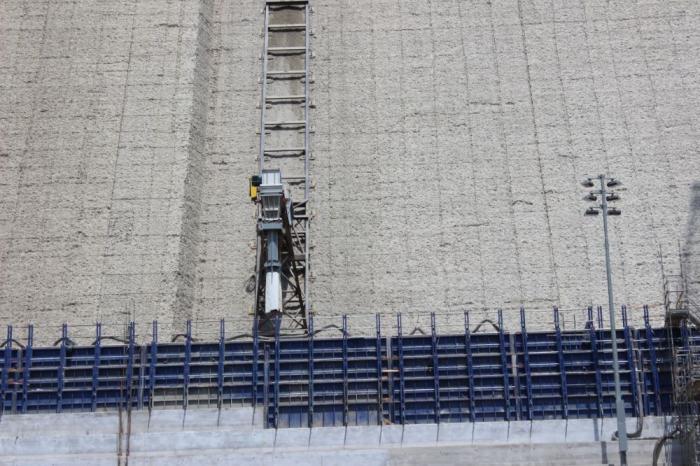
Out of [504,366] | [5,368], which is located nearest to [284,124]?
[504,366]

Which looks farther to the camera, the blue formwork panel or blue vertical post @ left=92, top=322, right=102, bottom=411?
blue vertical post @ left=92, top=322, right=102, bottom=411

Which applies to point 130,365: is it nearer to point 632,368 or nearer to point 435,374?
point 435,374

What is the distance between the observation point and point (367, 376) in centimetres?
3016

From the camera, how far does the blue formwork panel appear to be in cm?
2966

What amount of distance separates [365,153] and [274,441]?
1416cm

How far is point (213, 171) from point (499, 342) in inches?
562

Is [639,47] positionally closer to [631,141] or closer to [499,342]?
[631,141]

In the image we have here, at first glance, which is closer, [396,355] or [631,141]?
[396,355]

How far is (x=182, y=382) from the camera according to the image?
30.2 meters

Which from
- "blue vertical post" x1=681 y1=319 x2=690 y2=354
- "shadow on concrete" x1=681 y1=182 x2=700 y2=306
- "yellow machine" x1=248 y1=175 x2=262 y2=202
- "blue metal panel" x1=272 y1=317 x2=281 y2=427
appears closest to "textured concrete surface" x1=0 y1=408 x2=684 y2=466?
"blue metal panel" x1=272 y1=317 x2=281 y2=427

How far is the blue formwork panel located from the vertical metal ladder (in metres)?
4.83

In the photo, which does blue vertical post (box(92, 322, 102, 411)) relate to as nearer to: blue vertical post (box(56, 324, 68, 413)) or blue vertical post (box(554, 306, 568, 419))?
blue vertical post (box(56, 324, 68, 413))

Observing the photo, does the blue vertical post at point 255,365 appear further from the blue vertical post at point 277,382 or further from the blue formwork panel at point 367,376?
the blue vertical post at point 277,382

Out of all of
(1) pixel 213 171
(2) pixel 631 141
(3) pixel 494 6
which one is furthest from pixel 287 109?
(2) pixel 631 141
